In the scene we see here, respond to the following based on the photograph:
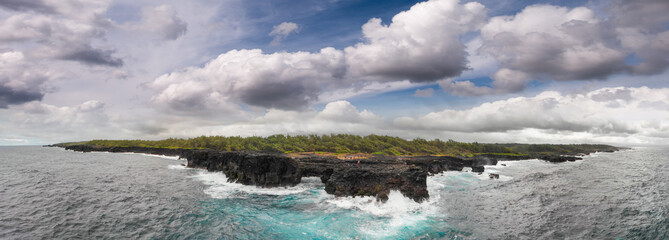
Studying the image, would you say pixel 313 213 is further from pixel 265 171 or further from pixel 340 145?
pixel 340 145

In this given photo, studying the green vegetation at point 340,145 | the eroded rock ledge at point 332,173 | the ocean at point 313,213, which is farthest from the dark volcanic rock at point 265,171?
the green vegetation at point 340,145

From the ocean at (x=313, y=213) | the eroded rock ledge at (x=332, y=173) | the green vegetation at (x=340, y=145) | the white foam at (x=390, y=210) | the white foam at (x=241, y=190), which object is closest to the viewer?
the ocean at (x=313, y=213)

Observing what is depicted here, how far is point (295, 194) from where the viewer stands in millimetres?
37969

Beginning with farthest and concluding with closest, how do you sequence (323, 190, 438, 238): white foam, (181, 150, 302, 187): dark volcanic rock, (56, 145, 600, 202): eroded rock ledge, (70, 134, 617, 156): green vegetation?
(70, 134, 617, 156): green vegetation
(181, 150, 302, 187): dark volcanic rock
(56, 145, 600, 202): eroded rock ledge
(323, 190, 438, 238): white foam

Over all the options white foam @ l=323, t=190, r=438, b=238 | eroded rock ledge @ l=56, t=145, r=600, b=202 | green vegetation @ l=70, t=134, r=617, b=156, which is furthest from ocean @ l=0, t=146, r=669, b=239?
green vegetation @ l=70, t=134, r=617, b=156

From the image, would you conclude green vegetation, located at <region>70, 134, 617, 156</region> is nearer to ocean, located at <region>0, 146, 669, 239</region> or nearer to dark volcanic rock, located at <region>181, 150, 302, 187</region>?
dark volcanic rock, located at <region>181, 150, 302, 187</region>

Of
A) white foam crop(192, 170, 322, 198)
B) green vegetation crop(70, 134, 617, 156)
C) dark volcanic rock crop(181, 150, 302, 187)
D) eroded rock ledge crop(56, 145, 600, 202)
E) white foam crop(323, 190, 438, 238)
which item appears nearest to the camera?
white foam crop(323, 190, 438, 238)

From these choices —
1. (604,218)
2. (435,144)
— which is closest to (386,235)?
(604,218)

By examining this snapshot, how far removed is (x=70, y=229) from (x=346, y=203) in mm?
24308

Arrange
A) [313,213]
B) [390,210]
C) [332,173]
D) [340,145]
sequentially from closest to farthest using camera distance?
[313,213] < [390,210] < [332,173] < [340,145]

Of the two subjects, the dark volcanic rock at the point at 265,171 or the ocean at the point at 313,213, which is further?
the dark volcanic rock at the point at 265,171

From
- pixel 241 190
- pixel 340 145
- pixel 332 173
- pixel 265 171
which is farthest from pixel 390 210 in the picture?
pixel 340 145

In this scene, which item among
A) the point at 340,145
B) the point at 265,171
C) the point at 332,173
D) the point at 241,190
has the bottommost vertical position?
the point at 241,190

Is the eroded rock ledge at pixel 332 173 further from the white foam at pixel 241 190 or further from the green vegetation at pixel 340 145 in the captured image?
the green vegetation at pixel 340 145
